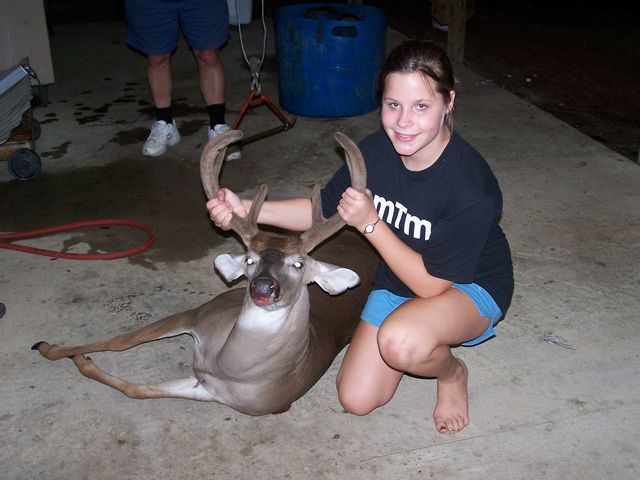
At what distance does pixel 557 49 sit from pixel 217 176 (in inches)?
259

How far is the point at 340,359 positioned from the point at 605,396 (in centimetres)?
102

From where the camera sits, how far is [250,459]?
2.58 meters

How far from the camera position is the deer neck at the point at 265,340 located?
8.30 ft

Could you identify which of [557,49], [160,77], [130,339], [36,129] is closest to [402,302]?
[130,339]

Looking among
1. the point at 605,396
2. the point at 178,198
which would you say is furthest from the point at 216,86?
the point at 605,396

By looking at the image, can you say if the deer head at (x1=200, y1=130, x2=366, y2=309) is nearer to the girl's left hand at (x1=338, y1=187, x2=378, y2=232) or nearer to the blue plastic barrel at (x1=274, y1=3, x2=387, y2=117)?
the girl's left hand at (x1=338, y1=187, x2=378, y2=232)

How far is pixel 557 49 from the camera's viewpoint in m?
8.21

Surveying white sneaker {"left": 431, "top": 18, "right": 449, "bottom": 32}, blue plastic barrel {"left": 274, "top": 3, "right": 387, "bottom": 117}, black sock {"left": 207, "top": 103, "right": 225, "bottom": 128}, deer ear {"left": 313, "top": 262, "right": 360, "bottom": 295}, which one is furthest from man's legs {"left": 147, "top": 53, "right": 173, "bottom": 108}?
white sneaker {"left": 431, "top": 18, "right": 449, "bottom": 32}

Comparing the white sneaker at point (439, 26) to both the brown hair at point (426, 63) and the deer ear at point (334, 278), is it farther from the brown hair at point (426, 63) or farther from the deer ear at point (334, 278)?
the deer ear at point (334, 278)

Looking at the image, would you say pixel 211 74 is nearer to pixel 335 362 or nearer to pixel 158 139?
pixel 158 139

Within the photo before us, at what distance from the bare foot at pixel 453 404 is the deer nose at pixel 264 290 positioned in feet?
2.63

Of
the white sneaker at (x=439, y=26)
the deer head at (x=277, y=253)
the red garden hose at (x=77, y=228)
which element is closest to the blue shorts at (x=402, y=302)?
the deer head at (x=277, y=253)

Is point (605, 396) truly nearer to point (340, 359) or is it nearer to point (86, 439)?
point (340, 359)

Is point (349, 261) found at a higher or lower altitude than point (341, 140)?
lower
